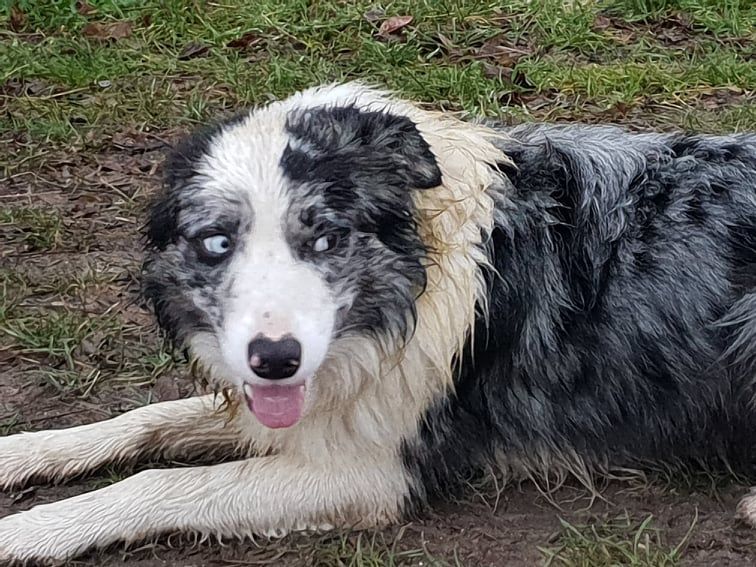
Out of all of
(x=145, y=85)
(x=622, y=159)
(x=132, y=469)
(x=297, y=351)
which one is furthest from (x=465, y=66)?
(x=297, y=351)

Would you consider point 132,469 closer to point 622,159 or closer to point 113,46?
point 622,159

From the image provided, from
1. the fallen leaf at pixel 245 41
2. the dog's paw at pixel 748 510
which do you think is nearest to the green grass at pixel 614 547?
the dog's paw at pixel 748 510

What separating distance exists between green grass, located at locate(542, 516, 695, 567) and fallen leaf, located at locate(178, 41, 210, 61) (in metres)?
4.63

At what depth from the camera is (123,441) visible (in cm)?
360

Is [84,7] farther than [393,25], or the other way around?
[84,7]

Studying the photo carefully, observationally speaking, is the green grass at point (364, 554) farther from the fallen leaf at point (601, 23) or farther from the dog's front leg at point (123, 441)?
the fallen leaf at point (601, 23)

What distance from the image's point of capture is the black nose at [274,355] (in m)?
2.67

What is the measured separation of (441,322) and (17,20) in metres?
5.29

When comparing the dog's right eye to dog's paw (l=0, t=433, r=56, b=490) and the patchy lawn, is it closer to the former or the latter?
the patchy lawn

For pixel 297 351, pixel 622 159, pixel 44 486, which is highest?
pixel 622 159

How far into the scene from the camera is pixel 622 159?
3422 mm

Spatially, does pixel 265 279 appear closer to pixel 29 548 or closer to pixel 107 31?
pixel 29 548

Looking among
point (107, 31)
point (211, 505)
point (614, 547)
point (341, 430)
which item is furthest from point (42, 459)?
point (107, 31)

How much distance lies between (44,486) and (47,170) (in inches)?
100
